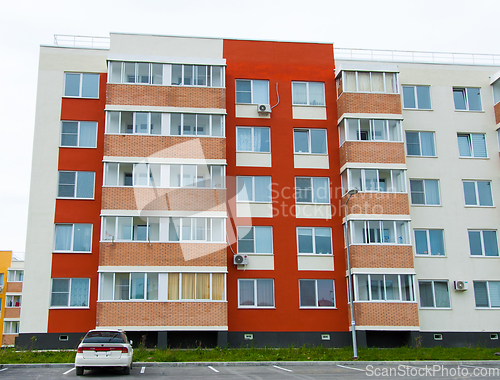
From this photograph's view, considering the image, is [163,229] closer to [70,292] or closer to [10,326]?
[70,292]

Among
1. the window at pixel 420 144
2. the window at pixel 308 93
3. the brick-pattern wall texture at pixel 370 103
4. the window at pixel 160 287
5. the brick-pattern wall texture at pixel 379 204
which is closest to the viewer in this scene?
the window at pixel 160 287

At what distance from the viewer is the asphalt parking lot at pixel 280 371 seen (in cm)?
1647

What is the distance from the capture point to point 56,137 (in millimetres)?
27578

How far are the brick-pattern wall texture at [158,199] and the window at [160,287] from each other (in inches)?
128

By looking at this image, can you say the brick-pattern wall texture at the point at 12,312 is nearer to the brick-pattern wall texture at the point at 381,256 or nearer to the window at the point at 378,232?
the window at the point at 378,232

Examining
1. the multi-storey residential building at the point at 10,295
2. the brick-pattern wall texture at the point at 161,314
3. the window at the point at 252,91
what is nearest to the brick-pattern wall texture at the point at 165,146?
the window at the point at 252,91

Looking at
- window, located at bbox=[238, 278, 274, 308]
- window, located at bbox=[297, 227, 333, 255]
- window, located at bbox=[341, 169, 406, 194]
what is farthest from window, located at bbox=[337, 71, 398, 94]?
window, located at bbox=[238, 278, 274, 308]

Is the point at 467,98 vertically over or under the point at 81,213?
over

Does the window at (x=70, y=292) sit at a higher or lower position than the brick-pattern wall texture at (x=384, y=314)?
higher

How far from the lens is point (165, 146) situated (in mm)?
26984

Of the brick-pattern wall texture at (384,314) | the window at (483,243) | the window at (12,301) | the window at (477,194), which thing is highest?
the window at (477,194)

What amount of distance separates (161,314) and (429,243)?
14601mm

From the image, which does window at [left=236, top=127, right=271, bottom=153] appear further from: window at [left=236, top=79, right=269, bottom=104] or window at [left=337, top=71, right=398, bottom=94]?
window at [left=337, top=71, right=398, bottom=94]

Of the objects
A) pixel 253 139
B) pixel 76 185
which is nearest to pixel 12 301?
pixel 76 185
